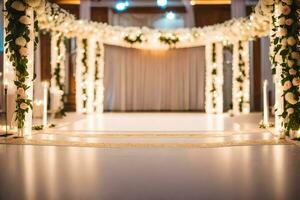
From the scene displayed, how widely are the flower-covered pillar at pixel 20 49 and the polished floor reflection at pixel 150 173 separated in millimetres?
1388

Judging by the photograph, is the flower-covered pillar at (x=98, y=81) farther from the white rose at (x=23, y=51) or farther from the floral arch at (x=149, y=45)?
the white rose at (x=23, y=51)

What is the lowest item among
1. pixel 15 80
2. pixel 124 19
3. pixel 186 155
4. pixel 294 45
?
pixel 186 155

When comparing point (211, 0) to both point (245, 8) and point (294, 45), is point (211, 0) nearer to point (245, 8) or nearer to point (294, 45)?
point (245, 8)

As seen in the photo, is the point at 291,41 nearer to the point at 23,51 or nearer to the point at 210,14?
the point at 23,51

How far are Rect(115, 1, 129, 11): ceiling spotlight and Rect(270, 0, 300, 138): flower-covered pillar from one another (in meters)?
9.53

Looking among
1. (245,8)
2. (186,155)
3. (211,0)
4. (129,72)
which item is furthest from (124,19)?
(186,155)

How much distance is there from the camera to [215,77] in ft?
41.6

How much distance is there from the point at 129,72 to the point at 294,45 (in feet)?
30.7

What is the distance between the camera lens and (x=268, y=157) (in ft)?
14.3

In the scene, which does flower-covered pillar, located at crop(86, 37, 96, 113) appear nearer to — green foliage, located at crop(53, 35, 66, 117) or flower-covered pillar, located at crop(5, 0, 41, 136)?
green foliage, located at crop(53, 35, 66, 117)

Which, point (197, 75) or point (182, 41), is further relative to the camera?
point (197, 75)

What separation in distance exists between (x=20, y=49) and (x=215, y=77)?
7.59m

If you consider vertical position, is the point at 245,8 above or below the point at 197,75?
above

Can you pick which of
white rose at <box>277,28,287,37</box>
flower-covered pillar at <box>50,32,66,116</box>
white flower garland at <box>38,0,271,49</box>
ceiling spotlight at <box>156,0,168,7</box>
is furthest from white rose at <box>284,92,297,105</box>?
ceiling spotlight at <box>156,0,168,7</box>
